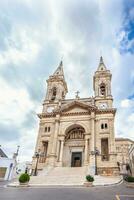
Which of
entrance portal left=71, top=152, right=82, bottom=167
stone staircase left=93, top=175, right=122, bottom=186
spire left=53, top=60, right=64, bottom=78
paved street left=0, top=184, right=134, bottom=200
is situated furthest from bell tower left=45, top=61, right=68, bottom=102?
paved street left=0, top=184, right=134, bottom=200

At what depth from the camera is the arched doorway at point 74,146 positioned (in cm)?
2958

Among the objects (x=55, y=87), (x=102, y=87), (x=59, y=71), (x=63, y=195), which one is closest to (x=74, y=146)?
(x=102, y=87)

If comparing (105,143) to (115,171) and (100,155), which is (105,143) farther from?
(115,171)

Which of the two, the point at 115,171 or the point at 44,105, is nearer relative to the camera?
the point at 115,171

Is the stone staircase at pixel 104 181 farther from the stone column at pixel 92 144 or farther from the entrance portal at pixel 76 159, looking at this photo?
the entrance portal at pixel 76 159

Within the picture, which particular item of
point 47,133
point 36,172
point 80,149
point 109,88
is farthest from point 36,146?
point 109,88

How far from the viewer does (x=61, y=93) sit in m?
37.2

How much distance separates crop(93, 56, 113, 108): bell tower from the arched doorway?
20.0 ft

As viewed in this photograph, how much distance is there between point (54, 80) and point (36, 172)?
63.4 feet

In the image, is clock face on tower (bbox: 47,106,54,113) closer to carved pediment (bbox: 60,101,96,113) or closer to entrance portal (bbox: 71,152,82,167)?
carved pediment (bbox: 60,101,96,113)

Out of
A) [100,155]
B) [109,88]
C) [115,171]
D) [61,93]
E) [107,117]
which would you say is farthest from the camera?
[61,93]

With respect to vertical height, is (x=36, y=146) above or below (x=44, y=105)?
below

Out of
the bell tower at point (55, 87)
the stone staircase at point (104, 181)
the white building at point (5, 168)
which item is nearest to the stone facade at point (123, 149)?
the bell tower at point (55, 87)

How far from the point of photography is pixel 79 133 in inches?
1250
